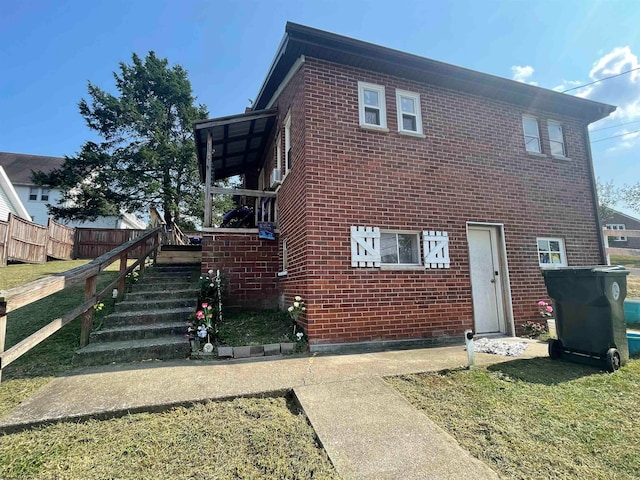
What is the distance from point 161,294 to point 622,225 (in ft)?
166

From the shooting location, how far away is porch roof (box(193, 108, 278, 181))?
7727mm

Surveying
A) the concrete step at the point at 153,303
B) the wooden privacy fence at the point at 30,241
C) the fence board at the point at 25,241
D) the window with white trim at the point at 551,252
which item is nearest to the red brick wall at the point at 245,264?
the concrete step at the point at 153,303

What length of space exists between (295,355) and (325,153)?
11.7 feet

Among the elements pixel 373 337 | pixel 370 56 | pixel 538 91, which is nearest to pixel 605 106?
pixel 538 91

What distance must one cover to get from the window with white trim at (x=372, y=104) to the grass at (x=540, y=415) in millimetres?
4769

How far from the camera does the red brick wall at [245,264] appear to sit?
292 inches

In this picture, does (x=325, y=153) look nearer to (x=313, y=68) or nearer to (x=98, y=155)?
(x=313, y=68)

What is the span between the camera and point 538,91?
7652 mm

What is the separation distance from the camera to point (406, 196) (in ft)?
20.8

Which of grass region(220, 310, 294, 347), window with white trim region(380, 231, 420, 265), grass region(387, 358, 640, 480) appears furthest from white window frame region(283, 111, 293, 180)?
grass region(387, 358, 640, 480)

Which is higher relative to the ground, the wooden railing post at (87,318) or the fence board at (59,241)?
the fence board at (59,241)

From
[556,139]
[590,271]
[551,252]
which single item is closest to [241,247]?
[590,271]

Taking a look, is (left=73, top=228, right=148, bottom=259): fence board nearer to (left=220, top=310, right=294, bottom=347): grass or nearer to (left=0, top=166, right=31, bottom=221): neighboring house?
(left=0, top=166, right=31, bottom=221): neighboring house

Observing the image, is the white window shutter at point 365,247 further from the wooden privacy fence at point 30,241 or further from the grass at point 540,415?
the wooden privacy fence at point 30,241
